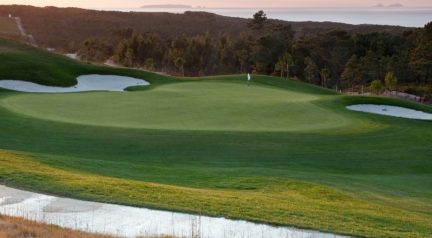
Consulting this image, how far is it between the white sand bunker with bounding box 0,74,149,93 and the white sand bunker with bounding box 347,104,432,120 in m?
14.5

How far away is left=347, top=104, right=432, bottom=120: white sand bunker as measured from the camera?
24016mm

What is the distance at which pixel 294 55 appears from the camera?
84.8 metres

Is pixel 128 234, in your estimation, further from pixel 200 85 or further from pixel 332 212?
pixel 200 85

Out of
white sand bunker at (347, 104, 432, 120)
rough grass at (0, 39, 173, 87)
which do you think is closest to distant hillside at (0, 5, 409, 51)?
rough grass at (0, 39, 173, 87)

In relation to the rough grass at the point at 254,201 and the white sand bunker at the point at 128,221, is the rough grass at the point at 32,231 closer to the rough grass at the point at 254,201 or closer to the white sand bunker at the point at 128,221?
the white sand bunker at the point at 128,221

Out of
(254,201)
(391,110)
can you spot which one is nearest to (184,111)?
(391,110)

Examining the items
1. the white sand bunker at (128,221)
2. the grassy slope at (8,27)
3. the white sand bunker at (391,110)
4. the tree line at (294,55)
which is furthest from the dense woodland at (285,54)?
the white sand bunker at (128,221)

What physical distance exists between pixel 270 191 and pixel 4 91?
21427 mm

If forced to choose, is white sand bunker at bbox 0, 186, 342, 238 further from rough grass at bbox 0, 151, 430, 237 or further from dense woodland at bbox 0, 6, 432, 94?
dense woodland at bbox 0, 6, 432, 94

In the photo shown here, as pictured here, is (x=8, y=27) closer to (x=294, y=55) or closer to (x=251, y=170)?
(x=294, y=55)

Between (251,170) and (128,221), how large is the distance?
599 cm

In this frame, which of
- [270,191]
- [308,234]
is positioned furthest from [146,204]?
[270,191]

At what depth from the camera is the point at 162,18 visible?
147m

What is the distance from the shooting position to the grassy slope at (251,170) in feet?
28.8
